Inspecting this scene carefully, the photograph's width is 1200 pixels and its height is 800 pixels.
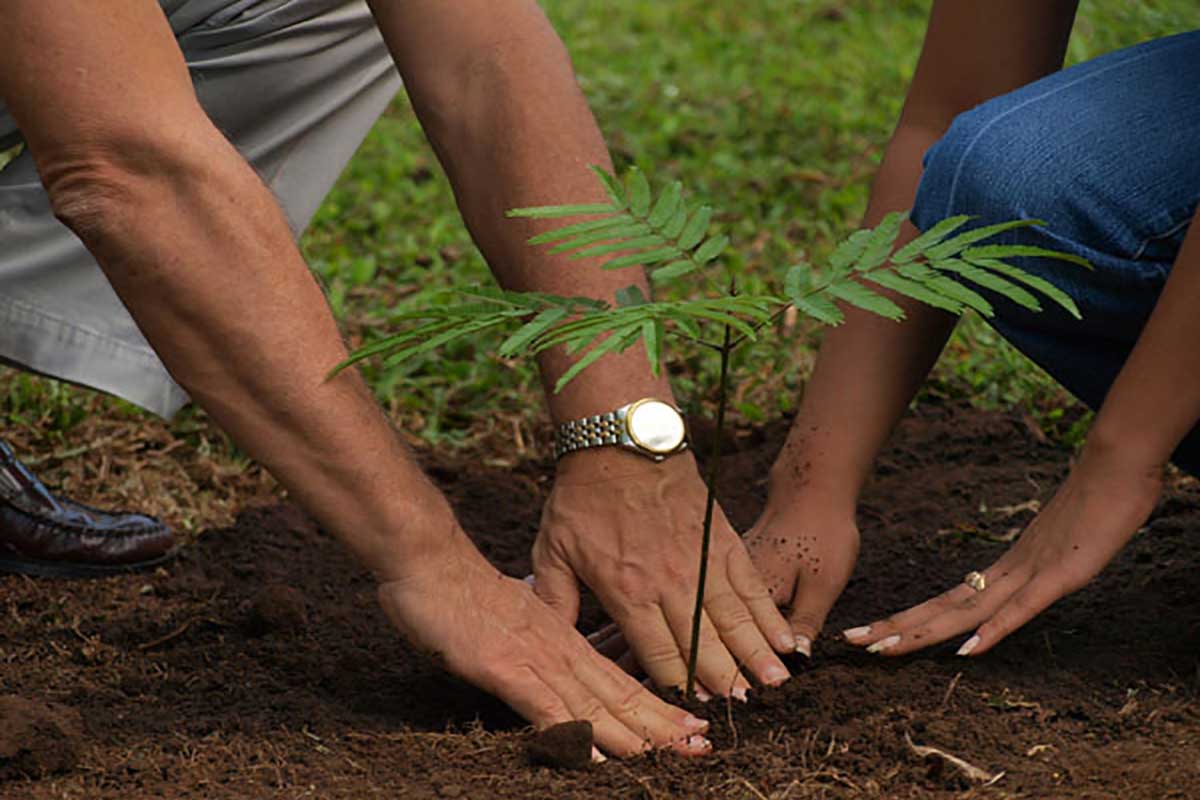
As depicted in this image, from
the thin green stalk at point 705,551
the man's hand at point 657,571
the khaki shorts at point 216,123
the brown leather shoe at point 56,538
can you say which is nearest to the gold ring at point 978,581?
the man's hand at point 657,571

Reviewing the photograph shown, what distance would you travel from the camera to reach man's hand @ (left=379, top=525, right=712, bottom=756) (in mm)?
1925

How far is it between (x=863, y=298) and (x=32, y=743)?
1.16m

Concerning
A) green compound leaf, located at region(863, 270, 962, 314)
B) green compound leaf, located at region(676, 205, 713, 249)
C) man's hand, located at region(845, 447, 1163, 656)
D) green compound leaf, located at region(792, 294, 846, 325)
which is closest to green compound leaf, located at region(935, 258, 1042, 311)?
green compound leaf, located at region(863, 270, 962, 314)

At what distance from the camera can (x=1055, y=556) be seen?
195cm

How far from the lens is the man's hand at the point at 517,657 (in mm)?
1925

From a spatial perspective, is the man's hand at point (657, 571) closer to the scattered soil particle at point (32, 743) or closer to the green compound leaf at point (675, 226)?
the green compound leaf at point (675, 226)

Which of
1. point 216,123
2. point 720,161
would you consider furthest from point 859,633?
point 720,161

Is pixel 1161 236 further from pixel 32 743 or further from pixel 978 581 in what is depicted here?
pixel 32 743

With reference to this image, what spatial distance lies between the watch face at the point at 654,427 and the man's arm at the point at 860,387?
0.93ft

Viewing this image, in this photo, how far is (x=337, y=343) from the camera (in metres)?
1.92

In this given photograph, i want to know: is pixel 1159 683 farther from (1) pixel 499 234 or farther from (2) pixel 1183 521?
(1) pixel 499 234

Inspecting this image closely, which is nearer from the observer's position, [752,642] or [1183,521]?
[752,642]

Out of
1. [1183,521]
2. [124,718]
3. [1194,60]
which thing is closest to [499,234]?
[124,718]

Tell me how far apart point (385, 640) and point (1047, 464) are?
139cm
